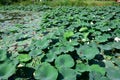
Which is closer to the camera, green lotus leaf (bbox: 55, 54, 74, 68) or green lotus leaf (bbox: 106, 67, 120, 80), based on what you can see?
green lotus leaf (bbox: 106, 67, 120, 80)

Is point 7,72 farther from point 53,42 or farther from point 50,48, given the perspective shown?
point 53,42

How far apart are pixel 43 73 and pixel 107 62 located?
47.2 inches

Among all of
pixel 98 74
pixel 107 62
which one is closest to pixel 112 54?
pixel 107 62

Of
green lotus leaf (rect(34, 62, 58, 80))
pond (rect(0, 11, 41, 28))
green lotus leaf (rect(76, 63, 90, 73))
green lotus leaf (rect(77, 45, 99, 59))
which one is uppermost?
green lotus leaf (rect(34, 62, 58, 80))

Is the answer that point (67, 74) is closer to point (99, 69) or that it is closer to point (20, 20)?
point (99, 69)

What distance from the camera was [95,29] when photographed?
4.28 meters

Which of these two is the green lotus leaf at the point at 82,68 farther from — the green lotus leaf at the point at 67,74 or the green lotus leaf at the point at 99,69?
the green lotus leaf at the point at 67,74

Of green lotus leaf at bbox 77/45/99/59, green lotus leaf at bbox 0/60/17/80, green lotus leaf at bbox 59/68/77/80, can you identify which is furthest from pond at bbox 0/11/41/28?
green lotus leaf at bbox 59/68/77/80

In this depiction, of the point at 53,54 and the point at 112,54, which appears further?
the point at 112,54

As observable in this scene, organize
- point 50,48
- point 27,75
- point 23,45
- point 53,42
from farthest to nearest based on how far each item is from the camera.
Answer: point 23,45 → point 53,42 → point 50,48 → point 27,75

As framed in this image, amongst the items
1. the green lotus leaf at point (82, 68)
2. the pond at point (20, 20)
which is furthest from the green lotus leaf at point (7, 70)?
the pond at point (20, 20)

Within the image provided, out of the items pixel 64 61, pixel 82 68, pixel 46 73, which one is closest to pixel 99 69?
pixel 82 68

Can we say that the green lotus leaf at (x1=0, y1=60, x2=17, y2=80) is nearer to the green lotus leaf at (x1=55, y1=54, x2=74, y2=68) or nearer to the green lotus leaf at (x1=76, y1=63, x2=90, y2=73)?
the green lotus leaf at (x1=55, y1=54, x2=74, y2=68)

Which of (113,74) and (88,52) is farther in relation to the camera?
(88,52)
